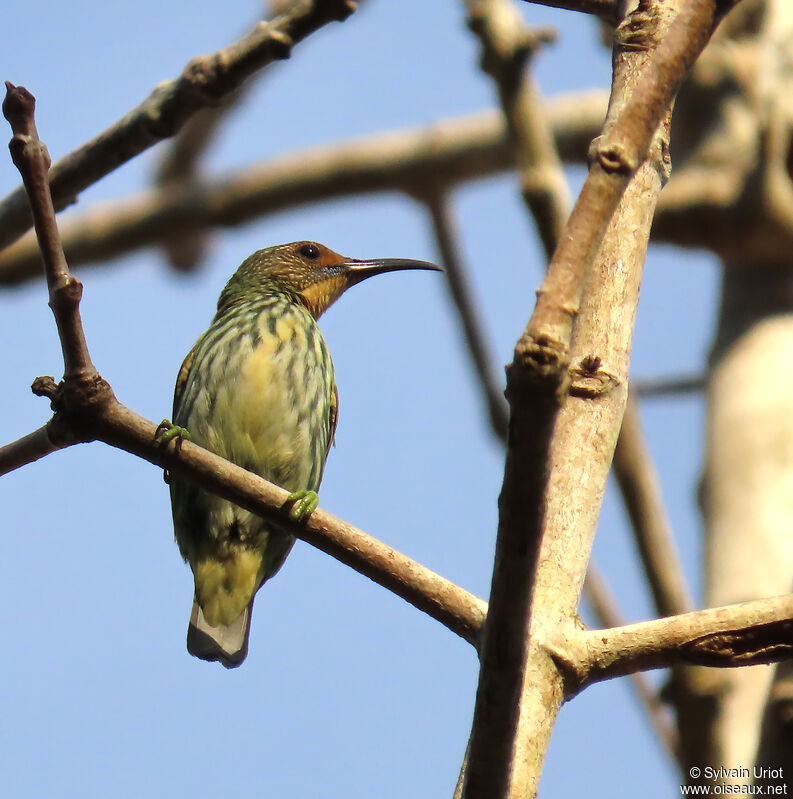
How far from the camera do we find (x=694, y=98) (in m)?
6.50

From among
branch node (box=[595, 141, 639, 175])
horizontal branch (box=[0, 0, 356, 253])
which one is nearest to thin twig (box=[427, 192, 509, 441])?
horizontal branch (box=[0, 0, 356, 253])

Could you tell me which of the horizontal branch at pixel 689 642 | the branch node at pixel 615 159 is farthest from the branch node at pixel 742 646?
the branch node at pixel 615 159

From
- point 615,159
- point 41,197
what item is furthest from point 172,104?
point 615,159

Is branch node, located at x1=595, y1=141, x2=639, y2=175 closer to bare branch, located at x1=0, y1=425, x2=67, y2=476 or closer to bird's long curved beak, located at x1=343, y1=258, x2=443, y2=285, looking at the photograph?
bare branch, located at x1=0, y1=425, x2=67, y2=476

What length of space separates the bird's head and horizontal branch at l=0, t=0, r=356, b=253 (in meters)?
2.18

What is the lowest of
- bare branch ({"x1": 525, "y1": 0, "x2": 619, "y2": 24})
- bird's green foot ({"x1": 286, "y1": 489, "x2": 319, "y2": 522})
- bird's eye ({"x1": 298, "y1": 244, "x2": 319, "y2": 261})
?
bird's green foot ({"x1": 286, "y1": 489, "x2": 319, "y2": 522})

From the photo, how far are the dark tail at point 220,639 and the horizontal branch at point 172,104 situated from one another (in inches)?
68.1

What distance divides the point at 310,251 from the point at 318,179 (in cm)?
244

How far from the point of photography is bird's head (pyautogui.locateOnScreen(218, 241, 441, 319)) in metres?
5.78

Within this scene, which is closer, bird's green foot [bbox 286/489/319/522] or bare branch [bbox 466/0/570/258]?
bird's green foot [bbox 286/489/319/522]

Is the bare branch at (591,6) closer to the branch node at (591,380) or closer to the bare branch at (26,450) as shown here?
the branch node at (591,380)

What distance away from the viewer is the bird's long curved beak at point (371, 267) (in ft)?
18.7

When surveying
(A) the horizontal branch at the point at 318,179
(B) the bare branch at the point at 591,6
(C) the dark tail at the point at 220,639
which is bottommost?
(C) the dark tail at the point at 220,639

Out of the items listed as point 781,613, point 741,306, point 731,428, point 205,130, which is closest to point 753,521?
point 731,428
